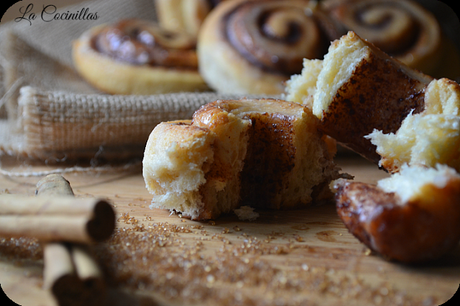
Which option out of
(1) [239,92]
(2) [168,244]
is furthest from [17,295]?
(1) [239,92]

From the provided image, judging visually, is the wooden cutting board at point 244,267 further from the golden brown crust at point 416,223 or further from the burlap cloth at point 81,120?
the burlap cloth at point 81,120

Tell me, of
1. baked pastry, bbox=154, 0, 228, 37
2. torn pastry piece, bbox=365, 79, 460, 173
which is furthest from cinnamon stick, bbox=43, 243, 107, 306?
baked pastry, bbox=154, 0, 228, 37

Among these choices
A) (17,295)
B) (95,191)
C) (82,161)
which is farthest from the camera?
(82,161)

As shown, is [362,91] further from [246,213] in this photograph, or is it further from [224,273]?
[224,273]

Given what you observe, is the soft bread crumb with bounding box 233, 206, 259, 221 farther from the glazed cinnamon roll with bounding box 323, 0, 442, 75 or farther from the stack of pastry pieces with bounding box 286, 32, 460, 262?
the glazed cinnamon roll with bounding box 323, 0, 442, 75

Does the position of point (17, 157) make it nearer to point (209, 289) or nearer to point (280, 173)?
point (280, 173)
